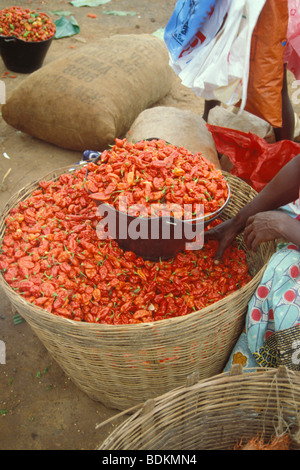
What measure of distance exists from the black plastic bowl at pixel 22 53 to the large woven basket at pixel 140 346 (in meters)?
3.63

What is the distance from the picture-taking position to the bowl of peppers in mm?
4926

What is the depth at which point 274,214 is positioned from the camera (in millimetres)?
1936

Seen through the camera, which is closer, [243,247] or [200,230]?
[200,230]

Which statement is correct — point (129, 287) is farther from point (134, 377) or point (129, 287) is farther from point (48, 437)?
point (48, 437)

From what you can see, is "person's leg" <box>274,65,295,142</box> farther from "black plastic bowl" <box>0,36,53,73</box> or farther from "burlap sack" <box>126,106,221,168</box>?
"black plastic bowl" <box>0,36,53,73</box>

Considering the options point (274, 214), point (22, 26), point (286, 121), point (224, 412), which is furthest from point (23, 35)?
point (224, 412)

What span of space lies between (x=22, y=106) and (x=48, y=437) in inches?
120

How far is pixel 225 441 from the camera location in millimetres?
1697

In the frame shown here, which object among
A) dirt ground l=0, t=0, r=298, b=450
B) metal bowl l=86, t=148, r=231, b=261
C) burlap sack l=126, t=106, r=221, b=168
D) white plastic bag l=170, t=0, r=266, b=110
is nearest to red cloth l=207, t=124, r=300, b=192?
burlap sack l=126, t=106, r=221, b=168

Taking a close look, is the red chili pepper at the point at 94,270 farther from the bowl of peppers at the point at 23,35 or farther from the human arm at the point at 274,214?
the bowl of peppers at the point at 23,35

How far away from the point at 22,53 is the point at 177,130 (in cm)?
305
